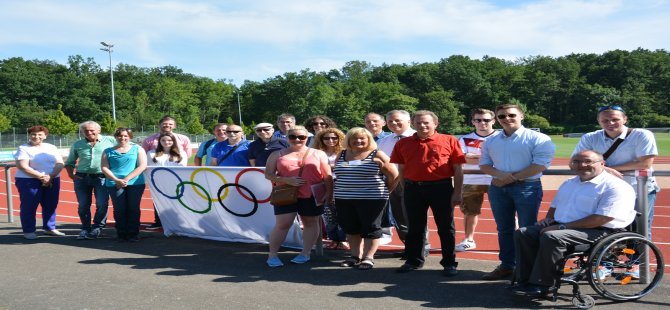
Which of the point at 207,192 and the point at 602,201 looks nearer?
the point at 602,201

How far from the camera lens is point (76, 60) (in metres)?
95.1

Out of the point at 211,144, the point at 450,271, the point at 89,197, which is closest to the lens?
the point at 450,271

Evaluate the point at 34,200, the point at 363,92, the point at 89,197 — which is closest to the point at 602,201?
the point at 89,197

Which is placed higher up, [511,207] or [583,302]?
[511,207]

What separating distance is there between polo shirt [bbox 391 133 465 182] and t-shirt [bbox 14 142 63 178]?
5452 millimetres

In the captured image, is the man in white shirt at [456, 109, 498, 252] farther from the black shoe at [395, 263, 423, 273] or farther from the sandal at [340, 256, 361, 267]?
the sandal at [340, 256, 361, 267]

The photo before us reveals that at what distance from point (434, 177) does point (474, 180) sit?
5.59 ft

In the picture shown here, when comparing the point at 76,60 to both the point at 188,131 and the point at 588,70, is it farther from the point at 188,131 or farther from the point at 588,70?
the point at 588,70

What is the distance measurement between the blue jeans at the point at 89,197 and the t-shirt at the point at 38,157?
53cm

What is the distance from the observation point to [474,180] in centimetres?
718

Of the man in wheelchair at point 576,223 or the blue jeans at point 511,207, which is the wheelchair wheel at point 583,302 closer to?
the man in wheelchair at point 576,223

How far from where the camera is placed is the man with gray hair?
8086 millimetres

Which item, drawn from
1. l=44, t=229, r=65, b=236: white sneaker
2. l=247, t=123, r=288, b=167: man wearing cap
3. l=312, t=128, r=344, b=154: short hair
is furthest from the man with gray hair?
l=312, t=128, r=344, b=154: short hair

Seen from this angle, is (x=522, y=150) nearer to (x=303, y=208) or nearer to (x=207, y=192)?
(x=303, y=208)
